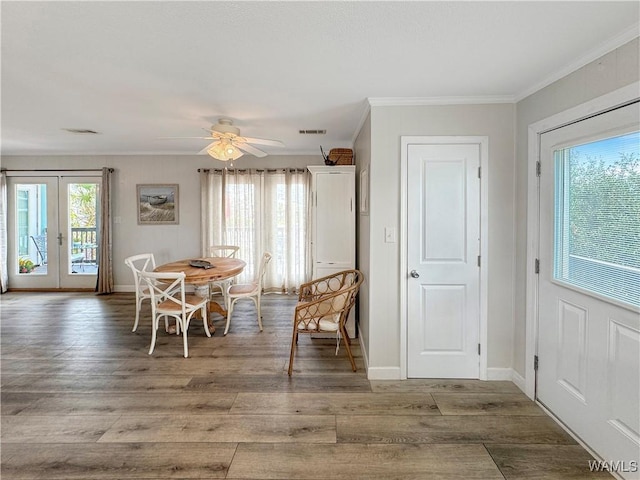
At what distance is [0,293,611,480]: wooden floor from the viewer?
1846mm

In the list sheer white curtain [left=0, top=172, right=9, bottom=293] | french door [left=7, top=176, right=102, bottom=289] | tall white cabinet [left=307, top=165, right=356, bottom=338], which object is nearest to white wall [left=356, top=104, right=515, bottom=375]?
tall white cabinet [left=307, top=165, right=356, bottom=338]

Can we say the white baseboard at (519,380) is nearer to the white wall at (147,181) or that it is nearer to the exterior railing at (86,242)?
the white wall at (147,181)

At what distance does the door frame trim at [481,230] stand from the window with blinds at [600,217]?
0.52m

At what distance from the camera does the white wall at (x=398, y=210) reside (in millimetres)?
2738

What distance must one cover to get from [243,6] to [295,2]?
0.25m

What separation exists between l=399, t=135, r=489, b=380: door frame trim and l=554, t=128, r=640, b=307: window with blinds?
1.72ft

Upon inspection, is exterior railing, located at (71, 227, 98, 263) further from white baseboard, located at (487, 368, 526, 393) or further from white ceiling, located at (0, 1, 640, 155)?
white baseboard, located at (487, 368, 526, 393)

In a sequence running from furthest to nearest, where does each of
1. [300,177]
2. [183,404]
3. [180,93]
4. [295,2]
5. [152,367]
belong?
[300,177] → [152,367] → [180,93] → [183,404] → [295,2]

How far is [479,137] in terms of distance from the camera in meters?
2.73

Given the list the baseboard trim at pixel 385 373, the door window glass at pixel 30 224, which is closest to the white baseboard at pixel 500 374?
the baseboard trim at pixel 385 373

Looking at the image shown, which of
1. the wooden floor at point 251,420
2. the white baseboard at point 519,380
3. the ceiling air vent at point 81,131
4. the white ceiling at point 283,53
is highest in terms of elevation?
the ceiling air vent at point 81,131

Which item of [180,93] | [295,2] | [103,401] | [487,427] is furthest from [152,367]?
[295,2]

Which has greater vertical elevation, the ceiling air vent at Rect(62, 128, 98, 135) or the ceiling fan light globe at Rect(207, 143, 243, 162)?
the ceiling air vent at Rect(62, 128, 98, 135)

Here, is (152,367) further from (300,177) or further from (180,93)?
(300,177)
